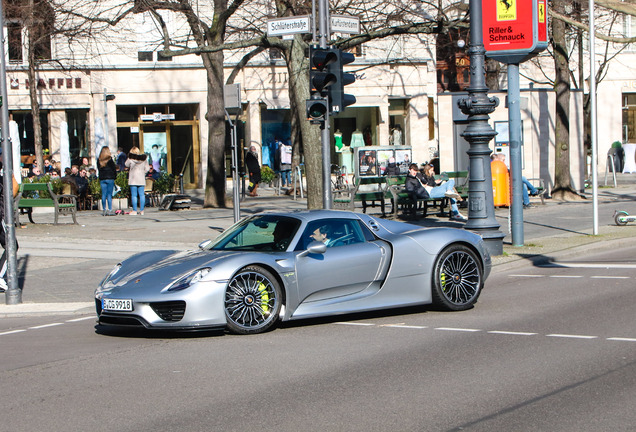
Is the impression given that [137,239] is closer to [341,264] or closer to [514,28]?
[514,28]

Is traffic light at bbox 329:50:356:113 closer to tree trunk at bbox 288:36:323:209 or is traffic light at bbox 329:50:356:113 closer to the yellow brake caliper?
tree trunk at bbox 288:36:323:209

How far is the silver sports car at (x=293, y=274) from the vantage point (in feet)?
28.2

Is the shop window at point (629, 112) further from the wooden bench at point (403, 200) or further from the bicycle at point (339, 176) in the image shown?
the wooden bench at point (403, 200)

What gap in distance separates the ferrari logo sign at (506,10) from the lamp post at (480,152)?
5.45ft

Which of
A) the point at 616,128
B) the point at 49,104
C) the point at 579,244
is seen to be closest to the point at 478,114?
the point at 579,244

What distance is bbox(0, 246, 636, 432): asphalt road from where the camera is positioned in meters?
5.84

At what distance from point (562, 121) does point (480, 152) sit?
1205 centimetres

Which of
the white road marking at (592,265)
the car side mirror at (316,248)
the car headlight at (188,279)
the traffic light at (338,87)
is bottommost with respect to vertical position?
the white road marking at (592,265)

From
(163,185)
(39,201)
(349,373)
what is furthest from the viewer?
(163,185)

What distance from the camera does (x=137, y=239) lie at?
1809cm

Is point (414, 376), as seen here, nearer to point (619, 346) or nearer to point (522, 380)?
point (522, 380)

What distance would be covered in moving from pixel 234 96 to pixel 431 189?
7555 mm

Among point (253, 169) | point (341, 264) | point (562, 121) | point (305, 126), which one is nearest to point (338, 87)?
point (305, 126)

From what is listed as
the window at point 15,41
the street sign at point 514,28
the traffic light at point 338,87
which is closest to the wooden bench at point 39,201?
the window at point 15,41
